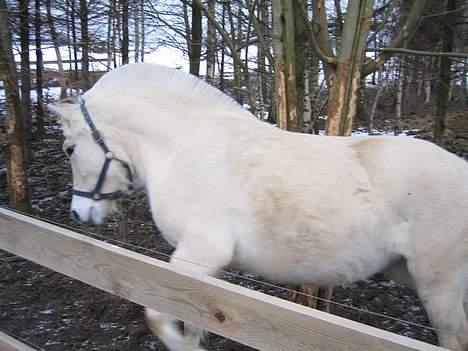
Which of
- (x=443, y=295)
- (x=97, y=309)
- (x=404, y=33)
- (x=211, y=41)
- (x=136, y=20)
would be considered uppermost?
(x=136, y=20)

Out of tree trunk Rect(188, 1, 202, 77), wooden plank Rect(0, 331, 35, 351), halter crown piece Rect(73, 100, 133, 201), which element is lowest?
wooden plank Rect(0, 331, 35, 351)

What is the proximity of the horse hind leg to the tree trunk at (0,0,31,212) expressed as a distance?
5041mm

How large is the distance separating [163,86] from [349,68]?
1.63 metres

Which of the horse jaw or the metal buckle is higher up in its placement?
the metal buckle

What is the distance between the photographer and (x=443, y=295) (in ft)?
7.88

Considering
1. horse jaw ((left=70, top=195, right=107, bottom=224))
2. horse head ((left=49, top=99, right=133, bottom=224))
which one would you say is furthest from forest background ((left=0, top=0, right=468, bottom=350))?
horse jaw ((left=70, top=195, right=107, bottom=224))

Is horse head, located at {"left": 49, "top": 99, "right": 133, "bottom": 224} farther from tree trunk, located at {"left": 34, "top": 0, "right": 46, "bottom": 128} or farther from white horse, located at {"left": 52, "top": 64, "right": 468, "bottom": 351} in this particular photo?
tree trunk, located at {"left": 34, "top": 0, "right": 46, "bottom": 128}

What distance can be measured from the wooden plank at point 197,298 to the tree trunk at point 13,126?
350 cm

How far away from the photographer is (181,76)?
2924 mm

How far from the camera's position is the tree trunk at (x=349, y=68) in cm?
361

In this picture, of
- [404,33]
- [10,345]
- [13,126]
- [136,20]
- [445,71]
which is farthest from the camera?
[445,71]

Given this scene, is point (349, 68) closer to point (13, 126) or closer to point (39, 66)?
point (13, 126)

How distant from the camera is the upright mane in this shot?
289 cm

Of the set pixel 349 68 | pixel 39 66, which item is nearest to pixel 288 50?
pixel 349 68
